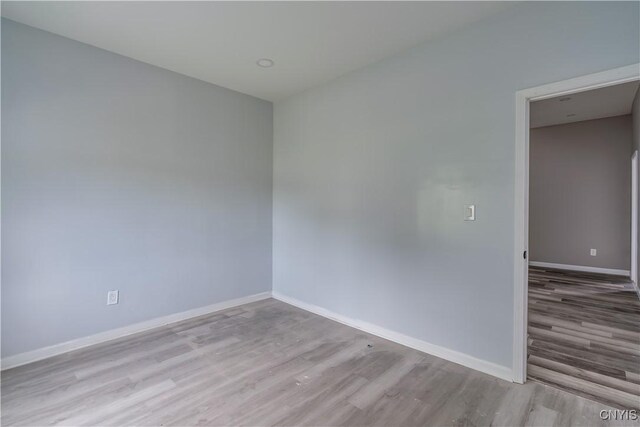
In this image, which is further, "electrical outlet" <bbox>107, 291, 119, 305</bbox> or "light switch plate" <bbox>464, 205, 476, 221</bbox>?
"electrical outlet" <bbox>107, 291, 119, 305</bbox>

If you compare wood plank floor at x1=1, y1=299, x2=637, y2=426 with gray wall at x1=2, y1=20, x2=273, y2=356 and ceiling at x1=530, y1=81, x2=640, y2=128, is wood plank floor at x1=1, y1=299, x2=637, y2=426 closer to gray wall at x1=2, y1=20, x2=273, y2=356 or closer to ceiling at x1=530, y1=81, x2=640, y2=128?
gray wall at x1=2, y1=20, x2=273, y2=356

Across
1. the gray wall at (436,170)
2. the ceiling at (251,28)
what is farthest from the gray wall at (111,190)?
the gray wall at (436,170)

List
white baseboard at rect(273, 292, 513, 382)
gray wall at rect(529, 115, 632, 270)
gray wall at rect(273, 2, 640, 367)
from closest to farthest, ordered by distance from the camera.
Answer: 1. gray wall at rect(273, 2, 640, 367)
2. white baseboard at rect(273, 292, 513, 382)
3. gray wall at rect(529, 115, 632, 270)

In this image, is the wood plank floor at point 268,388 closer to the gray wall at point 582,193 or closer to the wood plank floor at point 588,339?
the wood plank floor at point 588,339

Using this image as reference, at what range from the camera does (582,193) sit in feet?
18.8

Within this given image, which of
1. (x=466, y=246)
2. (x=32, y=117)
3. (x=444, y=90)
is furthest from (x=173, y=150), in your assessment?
(x=466, y=246)

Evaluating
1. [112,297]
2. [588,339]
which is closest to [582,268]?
[588,339]

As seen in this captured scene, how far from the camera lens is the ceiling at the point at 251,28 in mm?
2205

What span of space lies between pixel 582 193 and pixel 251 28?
646 centimetres

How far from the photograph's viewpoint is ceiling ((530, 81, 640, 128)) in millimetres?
4094

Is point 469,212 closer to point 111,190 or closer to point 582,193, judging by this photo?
point 111,190

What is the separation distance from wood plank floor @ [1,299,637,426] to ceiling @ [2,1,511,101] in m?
2.69

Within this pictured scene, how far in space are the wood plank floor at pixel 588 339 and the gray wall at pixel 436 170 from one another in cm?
51

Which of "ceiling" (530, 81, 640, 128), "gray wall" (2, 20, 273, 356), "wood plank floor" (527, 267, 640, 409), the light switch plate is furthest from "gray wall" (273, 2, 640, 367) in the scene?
"ceiling" (530, 81, 640, 128)
